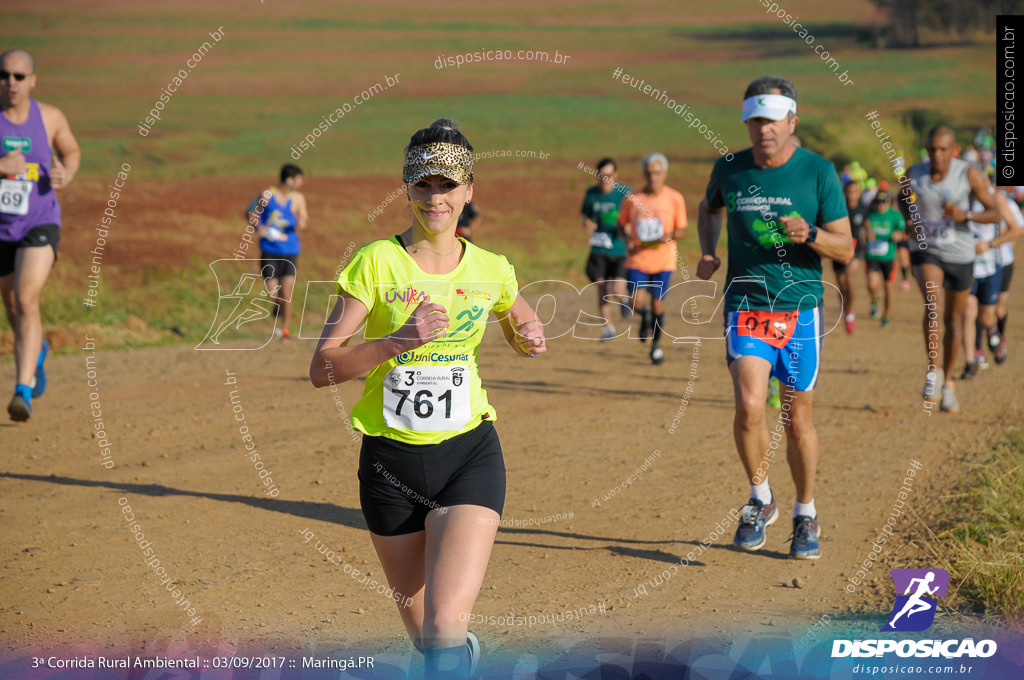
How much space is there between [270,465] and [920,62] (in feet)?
208

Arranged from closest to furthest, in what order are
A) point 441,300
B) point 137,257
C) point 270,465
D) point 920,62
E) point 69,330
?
point 441,300 → point 270,465 → point 69,330 → point 137,257 → point 920,62

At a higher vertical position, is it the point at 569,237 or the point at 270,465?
the point at 569,237

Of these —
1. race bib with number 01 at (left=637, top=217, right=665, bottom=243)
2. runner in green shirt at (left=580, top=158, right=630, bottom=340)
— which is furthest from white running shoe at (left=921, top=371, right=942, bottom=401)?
runner in green shirt at (left=580, top=158, right=630, bottom=340)

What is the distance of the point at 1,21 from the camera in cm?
4844

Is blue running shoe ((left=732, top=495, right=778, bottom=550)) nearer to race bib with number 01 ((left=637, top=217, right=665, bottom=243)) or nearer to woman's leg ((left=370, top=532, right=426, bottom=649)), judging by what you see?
woman's leg ((left=370, top=532, right=426, bottom=649))

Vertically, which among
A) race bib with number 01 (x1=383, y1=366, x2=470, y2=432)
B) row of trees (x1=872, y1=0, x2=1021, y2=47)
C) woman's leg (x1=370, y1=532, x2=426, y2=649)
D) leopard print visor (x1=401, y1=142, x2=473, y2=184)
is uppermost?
row of trees (x1=872, y1=0, x2=1021, y2=47)

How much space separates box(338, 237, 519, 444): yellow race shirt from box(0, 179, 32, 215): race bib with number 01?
4.92m

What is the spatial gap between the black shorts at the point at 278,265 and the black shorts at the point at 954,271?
7.24 metres

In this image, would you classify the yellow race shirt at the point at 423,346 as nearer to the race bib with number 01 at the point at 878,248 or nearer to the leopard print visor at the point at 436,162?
the leopard print visor at the point at 436,162

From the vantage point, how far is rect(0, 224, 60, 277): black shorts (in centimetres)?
757

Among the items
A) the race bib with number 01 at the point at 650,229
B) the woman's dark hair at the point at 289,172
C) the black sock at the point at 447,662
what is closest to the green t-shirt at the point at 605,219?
the race bib with number 01 at the point at 650,229

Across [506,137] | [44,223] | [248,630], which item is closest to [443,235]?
[248,630]

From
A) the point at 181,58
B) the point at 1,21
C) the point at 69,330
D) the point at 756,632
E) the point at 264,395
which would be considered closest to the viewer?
the point at 756,632

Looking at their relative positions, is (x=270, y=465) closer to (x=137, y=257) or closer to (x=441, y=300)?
(x=441, y=300)
